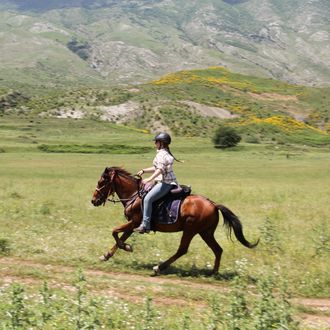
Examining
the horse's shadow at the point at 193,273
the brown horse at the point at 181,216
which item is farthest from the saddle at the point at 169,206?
the horse's shadow at the point at 193,273

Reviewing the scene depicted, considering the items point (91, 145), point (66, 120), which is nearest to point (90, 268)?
point (91, 145)

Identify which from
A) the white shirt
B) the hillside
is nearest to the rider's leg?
the white shirt

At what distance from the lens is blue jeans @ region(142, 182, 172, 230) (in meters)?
14.1

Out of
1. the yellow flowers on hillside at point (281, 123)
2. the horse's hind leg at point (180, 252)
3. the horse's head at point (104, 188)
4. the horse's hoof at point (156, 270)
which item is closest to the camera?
the horse's hoof at point (156, 270)

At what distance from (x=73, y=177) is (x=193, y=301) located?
40.0 meters

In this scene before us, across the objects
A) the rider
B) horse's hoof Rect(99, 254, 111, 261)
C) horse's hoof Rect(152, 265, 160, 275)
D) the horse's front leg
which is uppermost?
the rider

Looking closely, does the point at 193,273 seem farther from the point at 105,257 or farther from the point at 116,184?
the point at 116,184

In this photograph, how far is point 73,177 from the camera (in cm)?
5006

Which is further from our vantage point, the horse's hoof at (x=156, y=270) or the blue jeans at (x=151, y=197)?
the blue jeans at (x=151, y=197)

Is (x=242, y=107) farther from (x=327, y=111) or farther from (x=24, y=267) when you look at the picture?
(x=24, y=267)

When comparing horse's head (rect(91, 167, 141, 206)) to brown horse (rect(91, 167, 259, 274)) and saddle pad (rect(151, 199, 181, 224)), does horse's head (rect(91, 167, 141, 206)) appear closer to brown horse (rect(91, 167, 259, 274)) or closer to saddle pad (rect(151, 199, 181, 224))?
brown horse (rect(91, 167, 259, 274))

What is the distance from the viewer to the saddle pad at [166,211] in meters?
14.2

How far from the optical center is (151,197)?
1412 cm

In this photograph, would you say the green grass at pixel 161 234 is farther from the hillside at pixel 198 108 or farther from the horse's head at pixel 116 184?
the hillside at pixel 198 108
